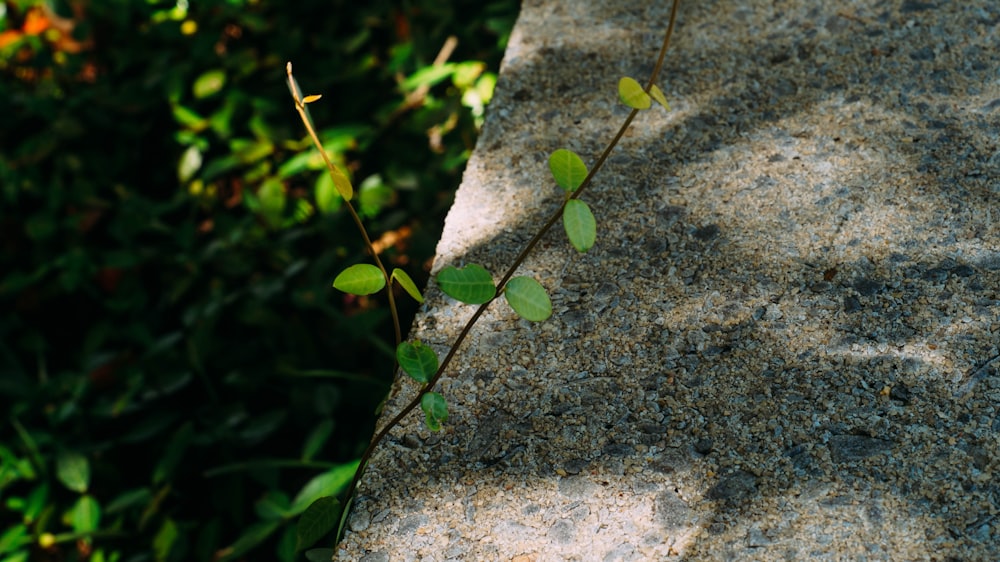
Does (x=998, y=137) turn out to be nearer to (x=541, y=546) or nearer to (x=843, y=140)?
(x=843, y=140)

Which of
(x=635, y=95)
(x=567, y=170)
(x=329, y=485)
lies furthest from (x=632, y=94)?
(x=329, y=485)

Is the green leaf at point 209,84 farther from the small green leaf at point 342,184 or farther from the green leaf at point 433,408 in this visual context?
the green leaf at point 433,408

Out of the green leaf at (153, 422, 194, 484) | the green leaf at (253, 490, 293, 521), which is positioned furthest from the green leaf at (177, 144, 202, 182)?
the green leaf at (253, 490, 293, 521)

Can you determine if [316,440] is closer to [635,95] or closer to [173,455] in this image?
[173,455]

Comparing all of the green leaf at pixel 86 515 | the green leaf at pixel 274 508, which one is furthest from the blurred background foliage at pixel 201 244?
the green leaf at pixel 274 508

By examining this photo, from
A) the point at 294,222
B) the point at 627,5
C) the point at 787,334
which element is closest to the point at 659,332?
the point at 787,334
